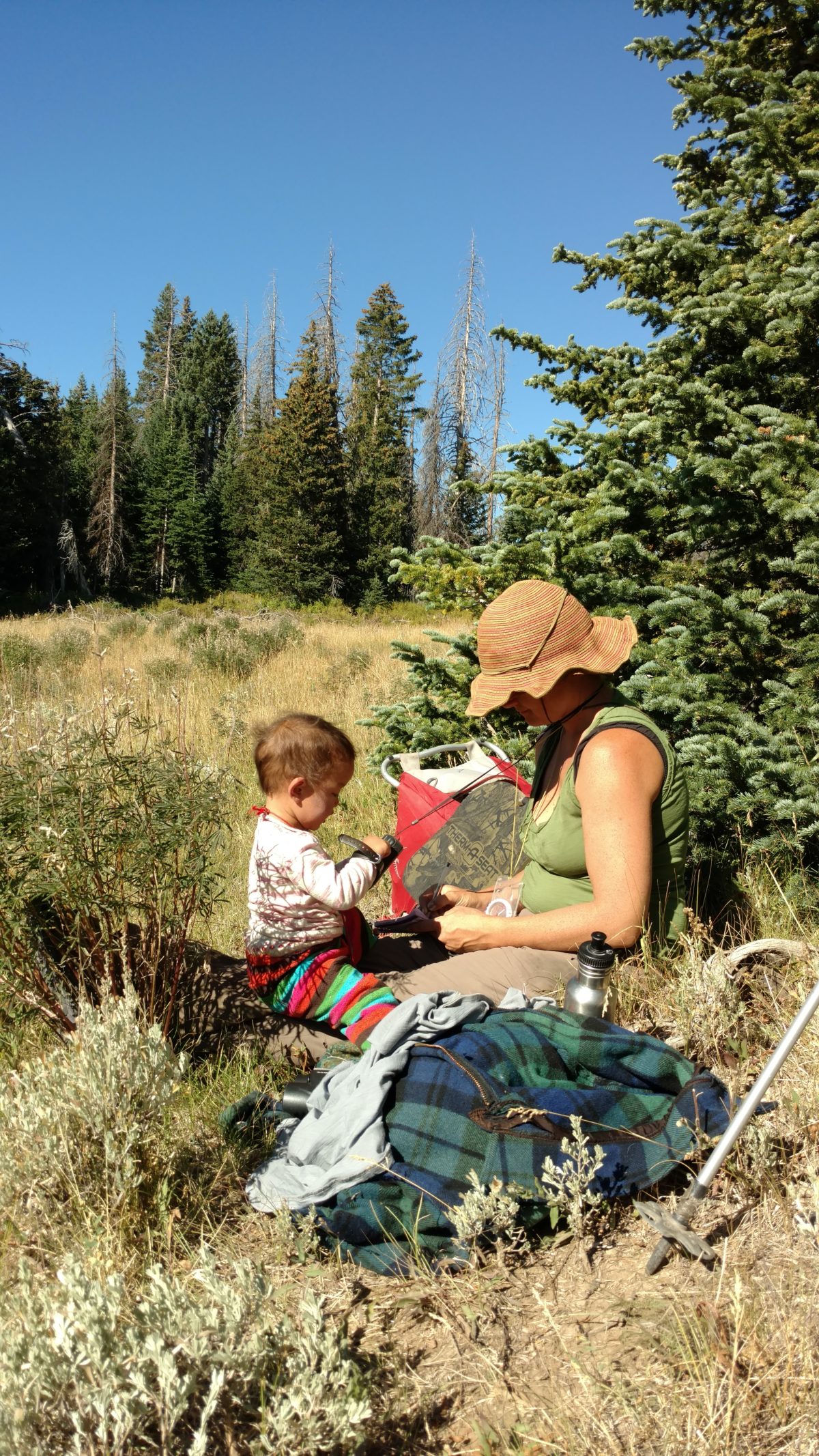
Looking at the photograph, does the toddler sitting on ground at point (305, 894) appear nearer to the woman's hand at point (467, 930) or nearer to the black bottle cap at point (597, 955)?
the woman's hand at point (467, 930)

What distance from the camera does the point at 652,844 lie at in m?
2.57

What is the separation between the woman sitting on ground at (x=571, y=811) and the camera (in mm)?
2445

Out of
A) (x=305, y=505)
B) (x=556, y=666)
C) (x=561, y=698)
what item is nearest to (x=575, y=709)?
(x=561, y=698)

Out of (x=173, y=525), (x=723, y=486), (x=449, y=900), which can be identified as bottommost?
(x=449, y=900)

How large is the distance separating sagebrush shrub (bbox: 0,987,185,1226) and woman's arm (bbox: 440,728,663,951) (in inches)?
47.8

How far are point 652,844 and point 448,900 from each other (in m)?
0.93

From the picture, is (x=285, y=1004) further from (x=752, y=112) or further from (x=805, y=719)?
(x=752, y=112)

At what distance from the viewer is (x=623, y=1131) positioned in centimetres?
195

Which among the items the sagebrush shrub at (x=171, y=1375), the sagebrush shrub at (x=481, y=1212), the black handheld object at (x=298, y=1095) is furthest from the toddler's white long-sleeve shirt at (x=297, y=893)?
the sagebrush shrub at (x=171, y=1375)

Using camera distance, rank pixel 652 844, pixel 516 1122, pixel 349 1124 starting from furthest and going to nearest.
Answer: pixel 652 844
pixel 349 1124
pixel 516 1122

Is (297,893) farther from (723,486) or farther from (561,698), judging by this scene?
(723,486)

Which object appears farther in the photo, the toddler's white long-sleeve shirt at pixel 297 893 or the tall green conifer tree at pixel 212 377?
the tall green conifer tree at pixel 212 377

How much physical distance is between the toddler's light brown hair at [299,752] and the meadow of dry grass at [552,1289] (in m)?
0.36

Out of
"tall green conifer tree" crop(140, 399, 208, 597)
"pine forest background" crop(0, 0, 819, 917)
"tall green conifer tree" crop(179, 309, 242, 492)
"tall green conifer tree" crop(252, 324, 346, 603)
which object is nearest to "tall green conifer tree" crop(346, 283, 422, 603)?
"tall green conifer tree" crop(252, 324, 346, 603)
